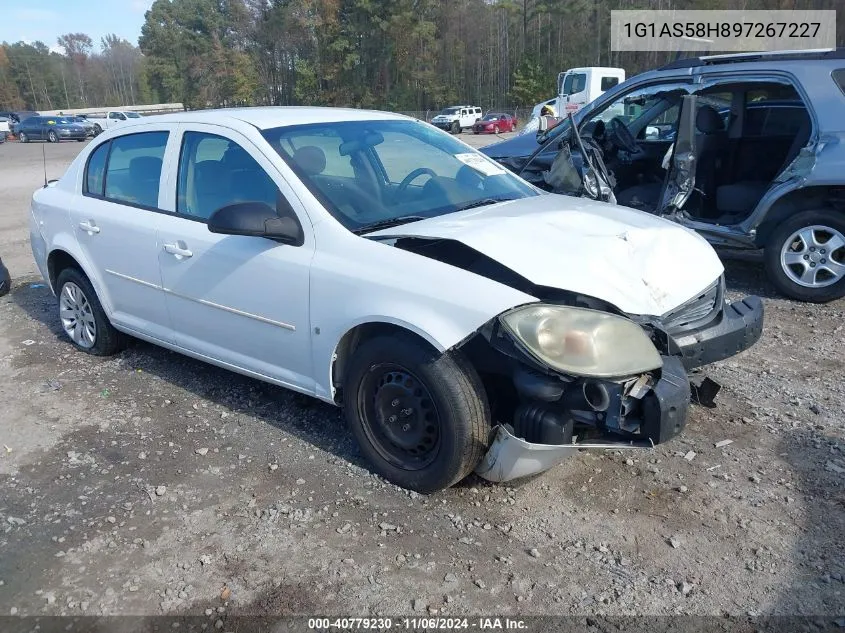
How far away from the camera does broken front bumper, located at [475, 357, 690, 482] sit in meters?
2.71

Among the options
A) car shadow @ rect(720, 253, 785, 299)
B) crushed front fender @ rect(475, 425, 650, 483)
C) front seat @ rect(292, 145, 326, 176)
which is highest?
front seat @ rect(292, 145, 326, 176)

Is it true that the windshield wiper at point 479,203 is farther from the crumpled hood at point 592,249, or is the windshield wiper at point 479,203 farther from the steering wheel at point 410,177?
the steering wheel at point 410,177

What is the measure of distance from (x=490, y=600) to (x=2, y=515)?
236 centimetres

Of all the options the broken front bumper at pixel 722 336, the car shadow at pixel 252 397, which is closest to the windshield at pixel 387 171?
the car shadow at pixel 252 397

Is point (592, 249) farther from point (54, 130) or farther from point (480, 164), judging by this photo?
point (54, 130)

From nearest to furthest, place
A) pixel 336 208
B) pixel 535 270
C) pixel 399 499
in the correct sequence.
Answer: pixel 535 270
pixel 399 499
pixel 336 208

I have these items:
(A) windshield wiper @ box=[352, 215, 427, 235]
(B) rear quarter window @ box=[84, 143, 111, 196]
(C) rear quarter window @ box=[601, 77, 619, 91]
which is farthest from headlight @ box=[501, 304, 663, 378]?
(C) rear quarter window @ box=[601, 77, 619, 91]

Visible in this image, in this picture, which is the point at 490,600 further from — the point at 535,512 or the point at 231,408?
the point at 231,408

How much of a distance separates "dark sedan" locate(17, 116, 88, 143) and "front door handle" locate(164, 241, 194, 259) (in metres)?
41.8

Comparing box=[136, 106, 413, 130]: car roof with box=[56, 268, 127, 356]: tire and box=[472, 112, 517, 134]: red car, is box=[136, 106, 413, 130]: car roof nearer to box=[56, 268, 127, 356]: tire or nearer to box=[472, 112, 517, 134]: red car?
box=[56, 268, 127, 356]: tire

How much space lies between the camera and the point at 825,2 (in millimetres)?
43281

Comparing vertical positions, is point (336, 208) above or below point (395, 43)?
below

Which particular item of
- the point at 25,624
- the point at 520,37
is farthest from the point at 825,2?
the point at 25,624

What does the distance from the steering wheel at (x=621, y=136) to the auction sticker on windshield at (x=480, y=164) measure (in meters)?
3.12
